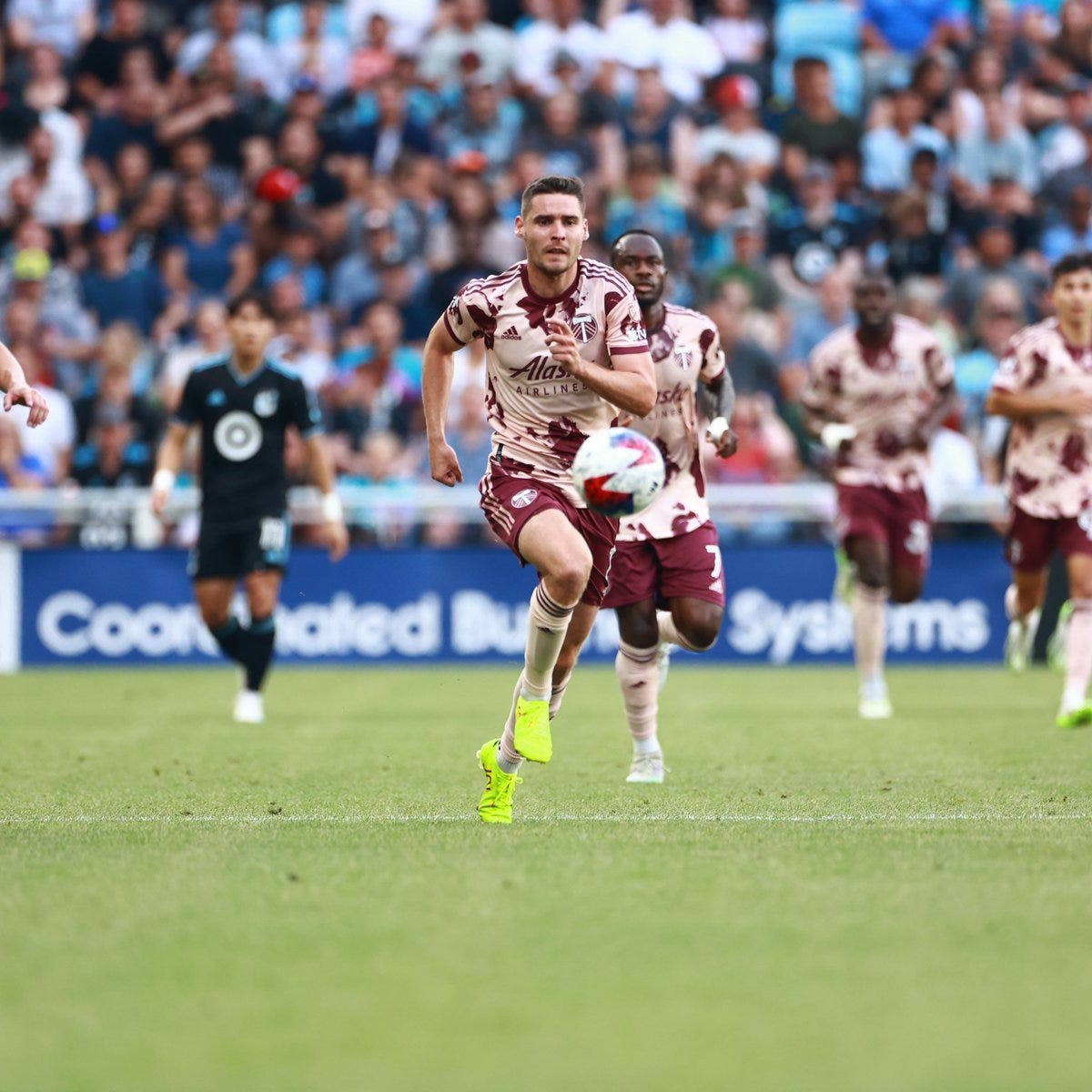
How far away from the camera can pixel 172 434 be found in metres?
13.4

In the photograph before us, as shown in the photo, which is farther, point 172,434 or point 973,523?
point 973,523

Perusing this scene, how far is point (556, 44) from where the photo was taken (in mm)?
22484

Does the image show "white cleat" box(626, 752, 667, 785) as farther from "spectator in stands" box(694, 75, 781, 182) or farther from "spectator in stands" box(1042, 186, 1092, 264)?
"spectator in stands" box(694, 75, 781, 182)

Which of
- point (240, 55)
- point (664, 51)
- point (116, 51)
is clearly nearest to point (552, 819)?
point (664, 51)

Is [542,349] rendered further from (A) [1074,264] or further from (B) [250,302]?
(B) [250,302]

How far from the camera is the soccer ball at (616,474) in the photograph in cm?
758

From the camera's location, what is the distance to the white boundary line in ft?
25.5

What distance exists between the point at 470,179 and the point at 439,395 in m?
12.3

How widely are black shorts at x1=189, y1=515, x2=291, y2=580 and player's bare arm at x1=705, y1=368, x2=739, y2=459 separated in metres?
4.03

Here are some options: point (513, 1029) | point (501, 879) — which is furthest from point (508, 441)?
point (513, 1029)

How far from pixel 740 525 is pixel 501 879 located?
12.9 m

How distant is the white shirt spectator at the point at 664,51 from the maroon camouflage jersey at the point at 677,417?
43.2ft

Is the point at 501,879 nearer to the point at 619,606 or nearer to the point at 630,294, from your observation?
the point at 630,294

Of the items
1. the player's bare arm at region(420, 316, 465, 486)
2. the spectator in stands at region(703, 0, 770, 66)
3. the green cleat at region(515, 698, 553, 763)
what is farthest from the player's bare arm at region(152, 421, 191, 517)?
the spectator in stands at region(703, 0, 770, 66)
